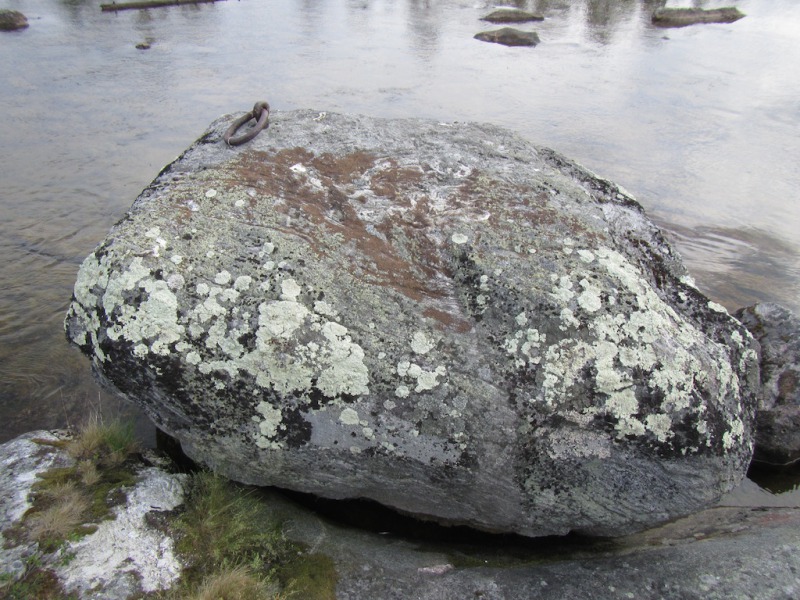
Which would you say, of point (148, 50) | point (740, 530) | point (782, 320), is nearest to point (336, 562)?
point (740, 530)

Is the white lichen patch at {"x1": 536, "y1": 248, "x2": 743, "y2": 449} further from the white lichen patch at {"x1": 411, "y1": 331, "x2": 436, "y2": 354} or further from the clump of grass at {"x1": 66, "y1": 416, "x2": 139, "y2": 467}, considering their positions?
the clump of grass at {"x1": 66, "y1": 416, "x2": 139, "y2": 467}

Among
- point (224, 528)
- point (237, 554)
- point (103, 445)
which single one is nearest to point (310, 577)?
point (237, 554)

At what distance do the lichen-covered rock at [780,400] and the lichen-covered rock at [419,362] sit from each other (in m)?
1.28

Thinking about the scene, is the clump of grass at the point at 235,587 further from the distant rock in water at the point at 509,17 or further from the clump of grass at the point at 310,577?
the distant rock in water at the point at 509,17

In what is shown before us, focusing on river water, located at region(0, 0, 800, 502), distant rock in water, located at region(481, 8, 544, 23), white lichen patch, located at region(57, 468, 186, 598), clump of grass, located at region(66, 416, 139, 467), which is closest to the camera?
white lichen patch, located at region(57, 468, 186, 598)

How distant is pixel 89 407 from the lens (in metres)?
5.40

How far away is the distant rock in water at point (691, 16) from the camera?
24.6 m

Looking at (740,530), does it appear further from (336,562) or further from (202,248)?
(202,248)

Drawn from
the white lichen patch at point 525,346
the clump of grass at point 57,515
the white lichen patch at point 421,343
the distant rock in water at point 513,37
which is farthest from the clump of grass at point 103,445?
the distant rock in water at point 513,37

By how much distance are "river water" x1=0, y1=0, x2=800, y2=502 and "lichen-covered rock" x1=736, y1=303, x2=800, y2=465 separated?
2.25m

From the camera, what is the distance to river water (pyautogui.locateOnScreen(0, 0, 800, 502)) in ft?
25.5

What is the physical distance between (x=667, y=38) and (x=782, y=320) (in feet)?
69.0

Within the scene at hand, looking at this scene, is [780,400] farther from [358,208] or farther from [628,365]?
[358,208]

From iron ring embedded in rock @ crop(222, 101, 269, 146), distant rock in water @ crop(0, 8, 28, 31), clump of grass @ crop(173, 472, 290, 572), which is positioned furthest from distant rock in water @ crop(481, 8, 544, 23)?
clump of grass @ crop(173, 472, 290, 572)
